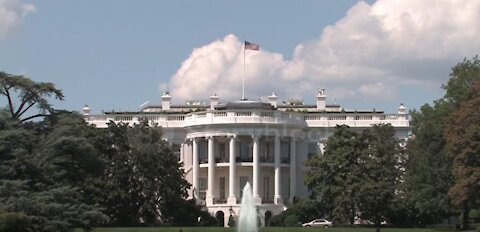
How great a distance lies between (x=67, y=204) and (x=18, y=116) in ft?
27.0

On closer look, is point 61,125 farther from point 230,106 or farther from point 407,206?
point 230,106

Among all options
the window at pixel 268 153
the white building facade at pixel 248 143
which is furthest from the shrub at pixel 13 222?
the window at pixel 268 153

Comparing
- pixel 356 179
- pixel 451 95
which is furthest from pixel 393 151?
pixel 451 95

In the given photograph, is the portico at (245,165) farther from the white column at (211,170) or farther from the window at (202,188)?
the window at (202,188)

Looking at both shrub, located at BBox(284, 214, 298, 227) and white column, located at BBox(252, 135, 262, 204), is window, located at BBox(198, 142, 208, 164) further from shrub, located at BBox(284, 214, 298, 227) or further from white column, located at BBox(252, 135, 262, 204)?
shrub, located at BBox(284, 214, 298, 227)

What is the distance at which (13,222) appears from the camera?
40.6m

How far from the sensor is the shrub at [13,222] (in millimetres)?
40062

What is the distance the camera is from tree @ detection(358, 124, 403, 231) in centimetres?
7081

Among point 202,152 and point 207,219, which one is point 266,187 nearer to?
point 202,152

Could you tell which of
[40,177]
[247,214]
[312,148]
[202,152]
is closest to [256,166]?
[202,152]

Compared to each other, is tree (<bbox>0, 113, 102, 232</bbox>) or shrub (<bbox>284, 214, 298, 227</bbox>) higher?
tree (<bbox>0, 113, 102, 232</bbox>)

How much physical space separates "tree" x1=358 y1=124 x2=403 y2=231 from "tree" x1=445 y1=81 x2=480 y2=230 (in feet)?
40.5

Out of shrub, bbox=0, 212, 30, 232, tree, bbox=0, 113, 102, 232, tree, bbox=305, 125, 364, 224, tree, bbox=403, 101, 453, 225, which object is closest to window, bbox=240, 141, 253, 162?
tree, bbox=305, 125, 364, 224

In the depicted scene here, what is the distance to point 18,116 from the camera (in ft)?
172
